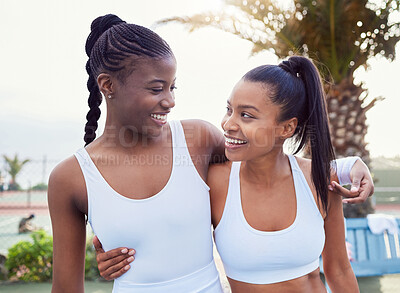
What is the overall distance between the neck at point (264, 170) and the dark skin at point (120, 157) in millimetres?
252

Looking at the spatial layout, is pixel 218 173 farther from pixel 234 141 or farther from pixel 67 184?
pixel 67 184

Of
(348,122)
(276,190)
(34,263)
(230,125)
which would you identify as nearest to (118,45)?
(230,125)

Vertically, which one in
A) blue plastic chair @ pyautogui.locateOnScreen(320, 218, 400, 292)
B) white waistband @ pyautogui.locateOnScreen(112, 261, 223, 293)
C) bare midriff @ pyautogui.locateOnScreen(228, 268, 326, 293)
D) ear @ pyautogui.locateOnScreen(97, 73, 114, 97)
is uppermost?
ear @ pyautogui.locateOnScreen(97, 73, 114, 97)

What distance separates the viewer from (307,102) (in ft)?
5.74

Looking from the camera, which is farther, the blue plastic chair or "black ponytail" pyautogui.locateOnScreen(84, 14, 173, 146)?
the blue plastic chair

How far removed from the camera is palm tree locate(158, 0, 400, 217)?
5785 millimetres

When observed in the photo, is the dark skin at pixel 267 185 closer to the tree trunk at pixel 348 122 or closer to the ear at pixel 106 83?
the ear at pixel 106 83

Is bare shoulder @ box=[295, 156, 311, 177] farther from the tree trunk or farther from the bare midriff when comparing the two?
the tree trunk

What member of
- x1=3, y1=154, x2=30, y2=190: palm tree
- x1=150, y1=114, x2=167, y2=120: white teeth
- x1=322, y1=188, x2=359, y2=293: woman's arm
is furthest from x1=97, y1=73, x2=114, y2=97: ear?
x1=3, y1=154, x2=30, y2=190: palm tree

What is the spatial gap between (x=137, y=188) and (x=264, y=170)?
62cm

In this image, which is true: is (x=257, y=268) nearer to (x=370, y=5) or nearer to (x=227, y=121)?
(x=227, y=121)

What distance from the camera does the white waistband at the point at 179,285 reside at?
4.88 feet

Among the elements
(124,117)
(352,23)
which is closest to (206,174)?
(124,117)

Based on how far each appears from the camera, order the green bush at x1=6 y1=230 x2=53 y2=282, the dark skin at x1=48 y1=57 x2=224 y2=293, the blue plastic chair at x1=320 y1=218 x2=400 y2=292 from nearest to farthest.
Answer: the dark skin at x1=48 y1=57 x2=224 y2=293, the blue plastic chair at x1=320 y1=218 x2=400 y2=292, the green bush at x1=6 y1=230 x2=53 y2=282
